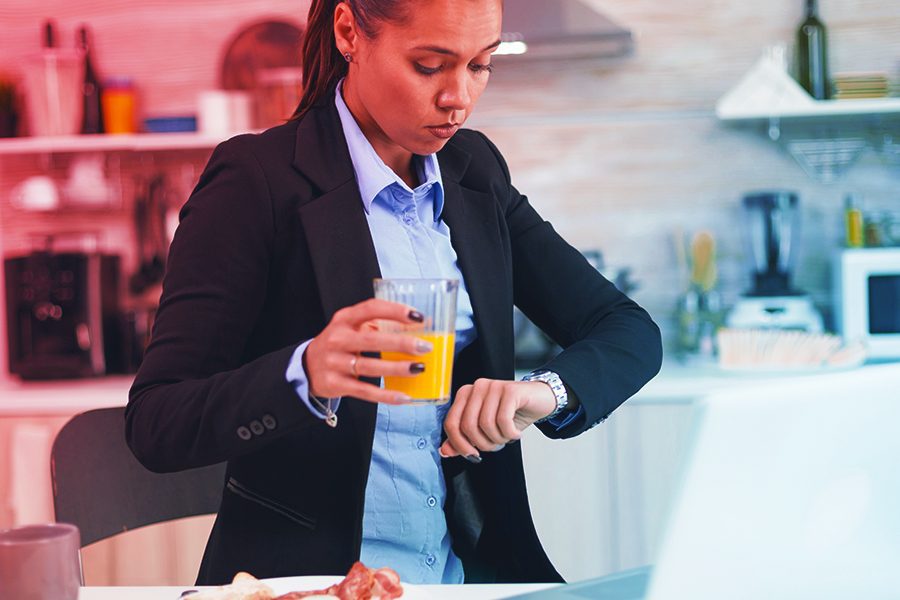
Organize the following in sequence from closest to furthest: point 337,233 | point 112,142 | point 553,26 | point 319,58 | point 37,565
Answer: point 37,565, point 337,233, point 319,58, point 553,26, point 112,142

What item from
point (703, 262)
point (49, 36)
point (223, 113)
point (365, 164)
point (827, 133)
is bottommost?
point (703, 262)

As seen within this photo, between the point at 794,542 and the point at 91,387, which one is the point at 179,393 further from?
the point at 91,387

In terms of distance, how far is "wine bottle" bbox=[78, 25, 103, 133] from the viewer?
3418 millimetres

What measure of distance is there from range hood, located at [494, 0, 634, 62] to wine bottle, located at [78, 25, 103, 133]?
131 centimetres

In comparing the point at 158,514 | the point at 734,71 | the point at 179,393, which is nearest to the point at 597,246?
the point at 734,71

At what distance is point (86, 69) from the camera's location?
3438 mm

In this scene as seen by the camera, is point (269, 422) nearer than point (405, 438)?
Yes

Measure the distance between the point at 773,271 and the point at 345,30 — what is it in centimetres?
215

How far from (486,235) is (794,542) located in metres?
0.86

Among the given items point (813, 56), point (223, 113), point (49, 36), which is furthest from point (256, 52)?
Answer: point (813, 56)

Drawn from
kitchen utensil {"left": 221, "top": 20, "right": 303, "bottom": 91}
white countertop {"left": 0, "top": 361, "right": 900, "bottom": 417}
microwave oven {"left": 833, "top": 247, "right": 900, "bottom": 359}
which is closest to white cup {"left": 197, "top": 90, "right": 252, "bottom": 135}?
kitchen utensil {"left": 221, "top": 20, "right": 303, "bottom": 91}

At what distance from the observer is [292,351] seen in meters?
1.11

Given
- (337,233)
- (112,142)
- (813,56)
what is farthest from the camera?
(112,142)

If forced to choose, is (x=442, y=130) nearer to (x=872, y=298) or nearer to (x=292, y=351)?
(x=292, y=351)
